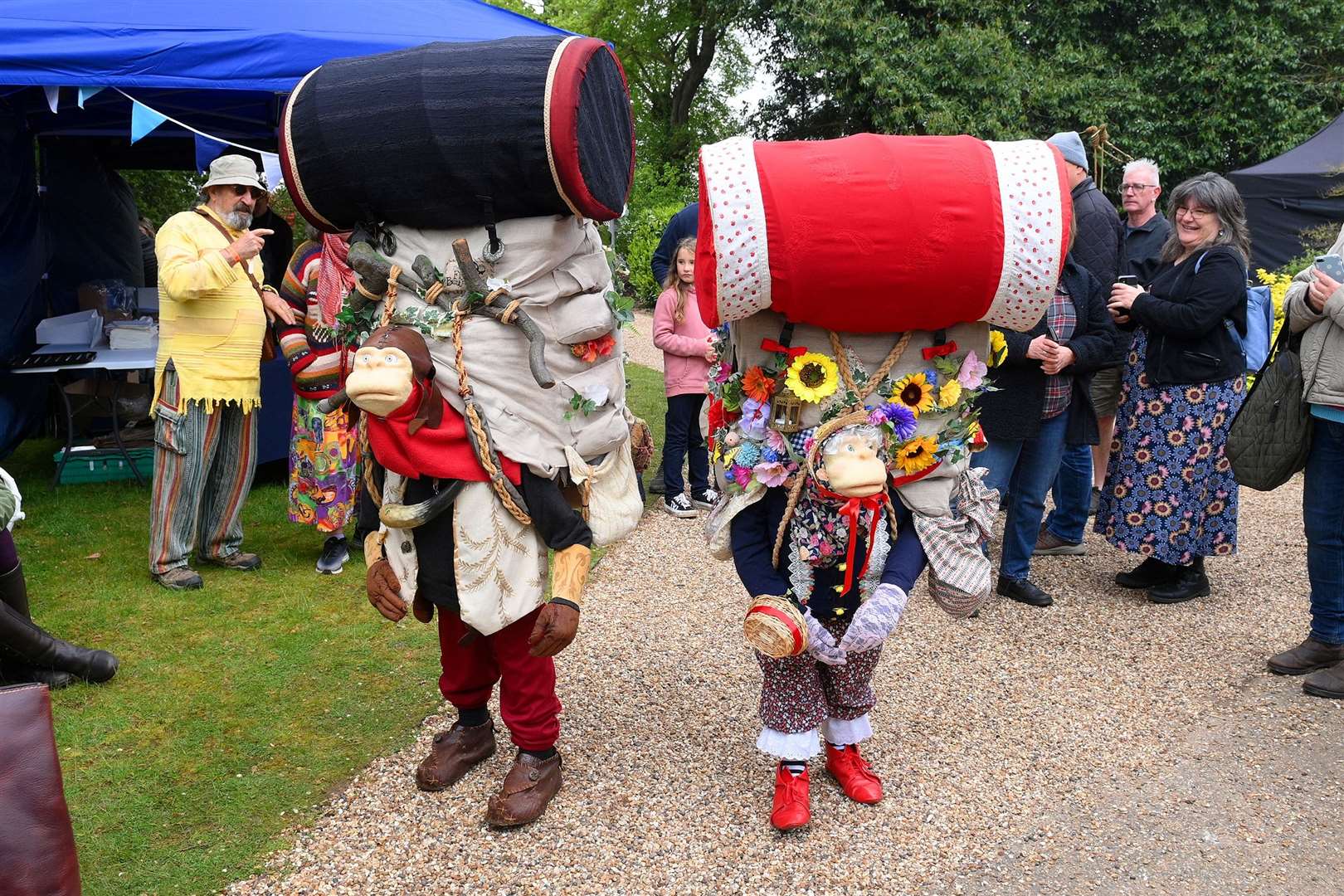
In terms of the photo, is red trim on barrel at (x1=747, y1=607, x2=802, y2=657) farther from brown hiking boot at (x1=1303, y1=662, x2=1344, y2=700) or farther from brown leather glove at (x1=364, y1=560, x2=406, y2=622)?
brown hiking boot at (x1=1303, y1=662, x2=1344, y2=700)

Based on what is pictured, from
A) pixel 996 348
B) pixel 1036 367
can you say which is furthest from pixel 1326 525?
pixel 996 348

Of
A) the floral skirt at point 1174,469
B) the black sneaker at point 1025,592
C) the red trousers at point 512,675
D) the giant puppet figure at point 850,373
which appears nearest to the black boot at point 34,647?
the red trousers at point 512,675

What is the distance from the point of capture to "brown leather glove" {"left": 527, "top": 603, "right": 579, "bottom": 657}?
9.17ft

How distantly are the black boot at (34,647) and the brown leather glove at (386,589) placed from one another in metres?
1.65

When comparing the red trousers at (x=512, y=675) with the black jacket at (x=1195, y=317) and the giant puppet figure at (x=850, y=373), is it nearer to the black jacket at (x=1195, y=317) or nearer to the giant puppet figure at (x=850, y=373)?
the giant puppet figure at (x=850, y=373)

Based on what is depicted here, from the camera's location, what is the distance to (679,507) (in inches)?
258

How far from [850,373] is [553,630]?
106 centimetres

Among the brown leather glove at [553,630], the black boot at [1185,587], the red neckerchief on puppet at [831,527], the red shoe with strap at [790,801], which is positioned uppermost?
the red neckerchief on puppet at [831,527]

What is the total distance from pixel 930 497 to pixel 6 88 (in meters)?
5.94

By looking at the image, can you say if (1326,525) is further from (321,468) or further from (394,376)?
(321,468)

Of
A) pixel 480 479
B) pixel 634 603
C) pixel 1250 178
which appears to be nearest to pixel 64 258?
pixel 634 603

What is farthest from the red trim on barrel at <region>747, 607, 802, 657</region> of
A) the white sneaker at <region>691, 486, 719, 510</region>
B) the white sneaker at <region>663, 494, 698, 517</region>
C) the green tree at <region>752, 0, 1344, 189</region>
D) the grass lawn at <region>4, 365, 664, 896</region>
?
the green tree at <region>752, 0, 1344, 189</region>

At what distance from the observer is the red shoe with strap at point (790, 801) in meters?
3.07

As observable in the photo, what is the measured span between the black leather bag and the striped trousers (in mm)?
4564
